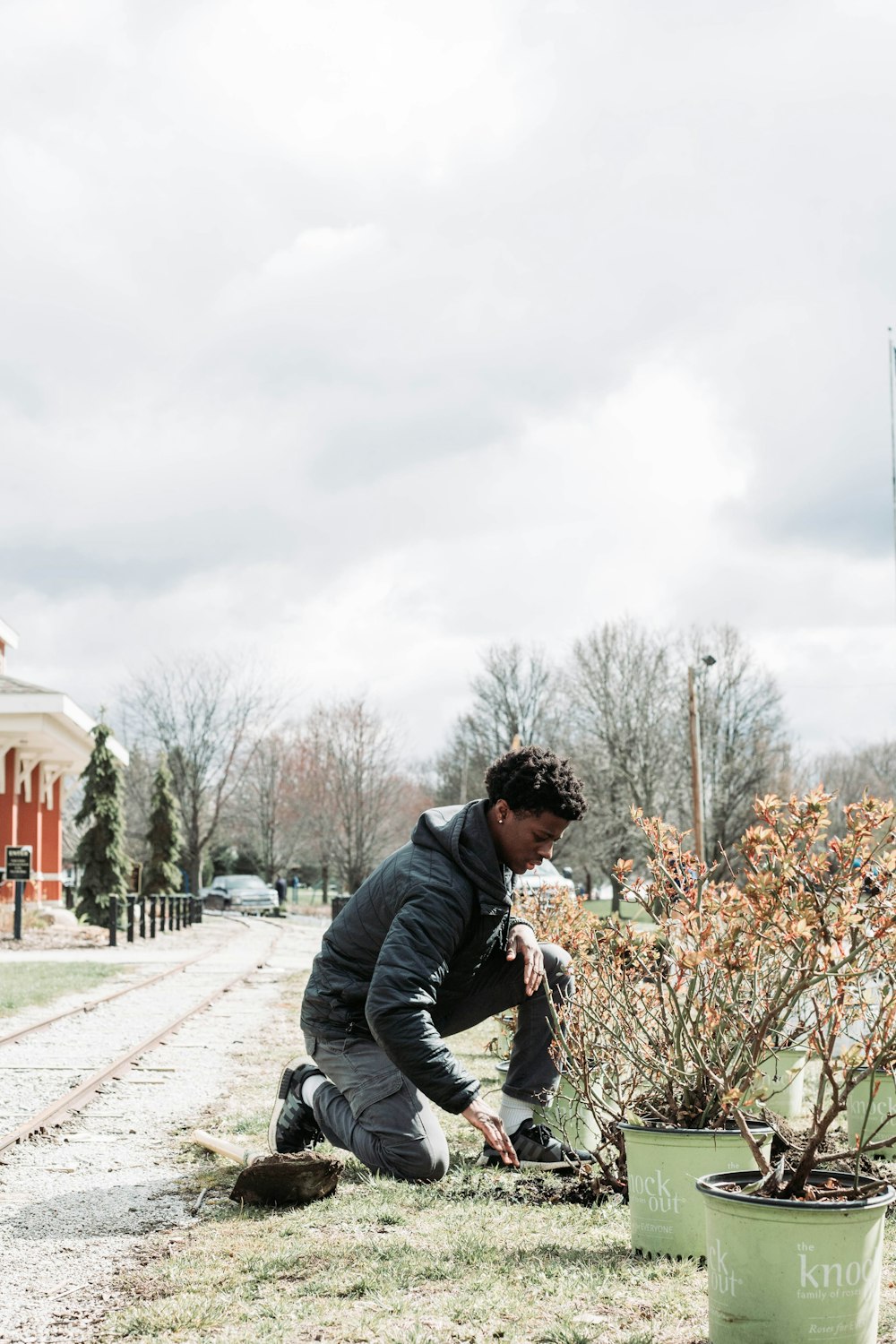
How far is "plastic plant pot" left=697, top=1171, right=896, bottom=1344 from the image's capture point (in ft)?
9.55

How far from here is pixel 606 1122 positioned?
15.4ft

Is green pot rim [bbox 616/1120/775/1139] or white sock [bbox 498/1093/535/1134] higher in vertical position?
green pot rim [bbox 616/1120/775/1139]

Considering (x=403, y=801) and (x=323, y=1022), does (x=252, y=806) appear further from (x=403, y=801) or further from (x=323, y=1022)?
(x=323, y=1022)

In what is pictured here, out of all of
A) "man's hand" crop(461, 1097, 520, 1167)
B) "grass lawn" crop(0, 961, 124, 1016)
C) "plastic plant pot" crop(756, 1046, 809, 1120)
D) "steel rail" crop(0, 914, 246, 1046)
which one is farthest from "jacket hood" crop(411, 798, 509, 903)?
"grass lawn" crop(0, 961, 124, 1016)

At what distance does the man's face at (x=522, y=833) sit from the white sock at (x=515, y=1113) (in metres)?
1.17

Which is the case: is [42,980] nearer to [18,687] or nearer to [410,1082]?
[410,1082]

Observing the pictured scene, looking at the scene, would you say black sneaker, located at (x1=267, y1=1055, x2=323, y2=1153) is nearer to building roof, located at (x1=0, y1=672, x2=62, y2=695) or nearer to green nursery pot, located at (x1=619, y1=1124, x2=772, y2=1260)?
green nursery pot, located at (x1=619, y1=1124, x2=772, y2=1260)

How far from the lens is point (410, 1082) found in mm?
4547

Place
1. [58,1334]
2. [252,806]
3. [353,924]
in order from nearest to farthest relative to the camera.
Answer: [58,1334], [353,924], [252,806]

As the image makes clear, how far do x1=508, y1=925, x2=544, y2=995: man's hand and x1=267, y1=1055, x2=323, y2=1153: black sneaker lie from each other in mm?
905

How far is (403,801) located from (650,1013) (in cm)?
5854

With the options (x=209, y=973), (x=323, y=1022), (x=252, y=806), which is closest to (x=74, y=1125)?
(x=323, y=1022)

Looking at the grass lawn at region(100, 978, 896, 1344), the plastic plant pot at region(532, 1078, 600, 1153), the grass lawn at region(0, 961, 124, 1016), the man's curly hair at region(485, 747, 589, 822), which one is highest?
the man's curly hair at region(485, 747, 589, 822)

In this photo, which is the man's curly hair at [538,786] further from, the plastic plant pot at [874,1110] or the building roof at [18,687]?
the building roof at [18,687]
